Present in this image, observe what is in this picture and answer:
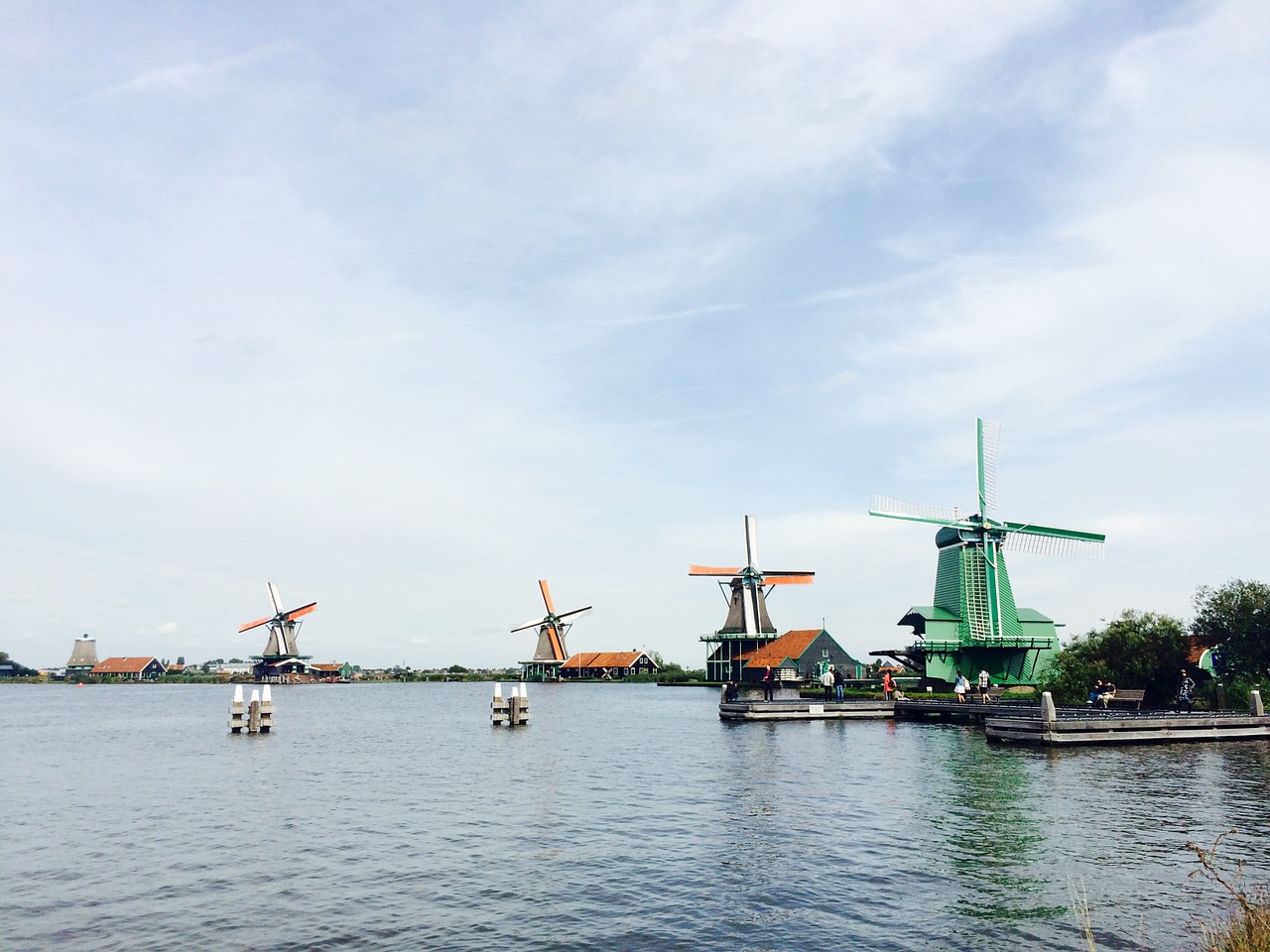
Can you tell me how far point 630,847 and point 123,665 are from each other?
188 meters

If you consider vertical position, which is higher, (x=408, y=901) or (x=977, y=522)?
(x=977, y=522)

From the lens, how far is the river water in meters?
14.5

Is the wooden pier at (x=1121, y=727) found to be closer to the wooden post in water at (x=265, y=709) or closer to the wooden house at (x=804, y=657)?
the wooden post in water at (x=265, y=709)

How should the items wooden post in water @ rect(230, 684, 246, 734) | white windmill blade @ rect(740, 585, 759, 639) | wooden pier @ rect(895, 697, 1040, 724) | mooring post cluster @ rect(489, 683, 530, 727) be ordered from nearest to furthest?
1. wooden pier @ rect(895, 697, 1040, 724)
2. wooden post in water @ rect(230, 684, 246, 734)
3. mooring post cluster @ rect(489, 683, 530, 727)
4. white windmill blade @ rect(740, 585, 759, 639)

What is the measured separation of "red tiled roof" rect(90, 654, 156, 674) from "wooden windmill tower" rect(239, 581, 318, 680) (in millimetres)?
42622

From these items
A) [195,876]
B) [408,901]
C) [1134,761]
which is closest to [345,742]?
[195,876]

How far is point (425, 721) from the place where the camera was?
200ft

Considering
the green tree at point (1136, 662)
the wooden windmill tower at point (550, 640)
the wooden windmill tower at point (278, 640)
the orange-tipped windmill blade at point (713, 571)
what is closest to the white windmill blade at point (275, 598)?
the wooden windmill tower at point (278, 640)

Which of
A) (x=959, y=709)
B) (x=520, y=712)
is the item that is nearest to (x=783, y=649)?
(x=959, y=709)

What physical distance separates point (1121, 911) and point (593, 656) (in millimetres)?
133316

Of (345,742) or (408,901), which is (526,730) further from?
(408,901)

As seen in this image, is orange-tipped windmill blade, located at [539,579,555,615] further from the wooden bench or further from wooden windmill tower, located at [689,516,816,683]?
the wooden bench

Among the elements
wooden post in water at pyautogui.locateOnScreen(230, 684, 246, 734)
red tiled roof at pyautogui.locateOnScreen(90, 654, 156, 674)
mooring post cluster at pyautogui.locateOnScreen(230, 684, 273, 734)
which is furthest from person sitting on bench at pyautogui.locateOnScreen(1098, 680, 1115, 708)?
red tiled roof at pyautogui.locateOnScreen(90, 654, 156, 674)

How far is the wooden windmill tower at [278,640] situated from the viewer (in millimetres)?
144625
